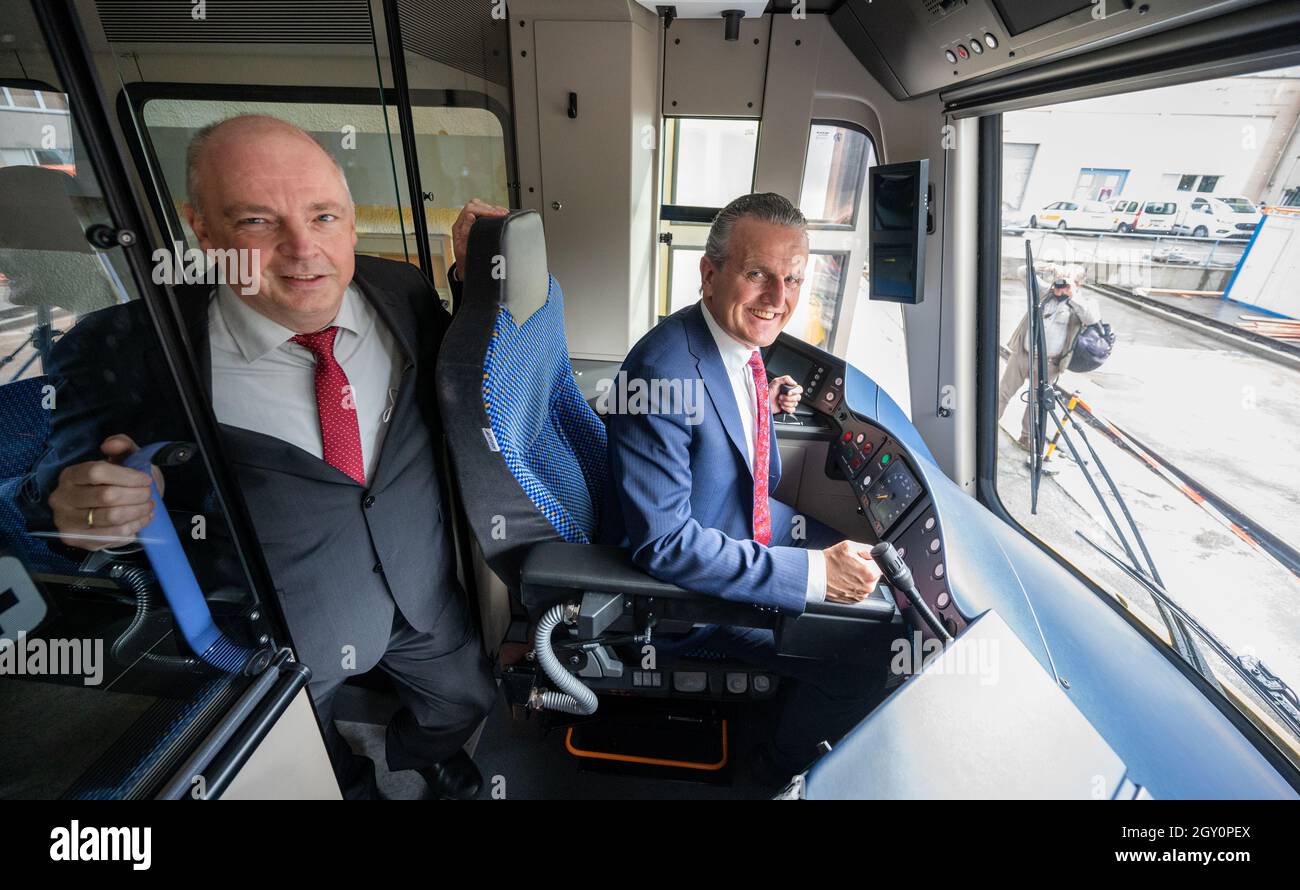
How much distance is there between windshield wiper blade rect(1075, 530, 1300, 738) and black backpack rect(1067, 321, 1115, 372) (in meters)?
0.66

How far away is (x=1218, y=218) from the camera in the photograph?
1.31 metres

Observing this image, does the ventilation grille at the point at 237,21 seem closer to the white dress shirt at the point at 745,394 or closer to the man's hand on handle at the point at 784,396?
the white dress shirt at the point at 745,394

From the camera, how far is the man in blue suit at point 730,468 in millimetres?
1343

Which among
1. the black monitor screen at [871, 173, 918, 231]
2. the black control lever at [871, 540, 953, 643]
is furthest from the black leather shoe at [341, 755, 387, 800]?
the black monitor screen at [871, 173, 918, 231]

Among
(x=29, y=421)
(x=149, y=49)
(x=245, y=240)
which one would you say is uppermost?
(x=149, y=49)

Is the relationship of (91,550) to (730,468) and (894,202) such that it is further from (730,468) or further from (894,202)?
(894,202)

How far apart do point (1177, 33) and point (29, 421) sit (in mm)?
2427

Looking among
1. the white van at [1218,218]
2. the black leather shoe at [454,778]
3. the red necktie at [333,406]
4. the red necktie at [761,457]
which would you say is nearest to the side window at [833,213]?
the red necktie at [761,457]

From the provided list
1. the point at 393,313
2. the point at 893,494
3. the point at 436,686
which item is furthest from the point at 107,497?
the point at 893,494

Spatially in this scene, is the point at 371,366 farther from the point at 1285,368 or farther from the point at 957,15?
the point at 1285,368

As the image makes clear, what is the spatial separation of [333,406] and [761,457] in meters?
1.22

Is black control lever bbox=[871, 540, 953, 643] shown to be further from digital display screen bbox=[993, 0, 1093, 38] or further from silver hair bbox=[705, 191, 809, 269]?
digital display screen bbox=[993, 0, 1093, 38]

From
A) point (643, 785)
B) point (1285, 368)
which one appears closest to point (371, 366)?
point (643, 785)

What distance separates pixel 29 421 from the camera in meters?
1.07
